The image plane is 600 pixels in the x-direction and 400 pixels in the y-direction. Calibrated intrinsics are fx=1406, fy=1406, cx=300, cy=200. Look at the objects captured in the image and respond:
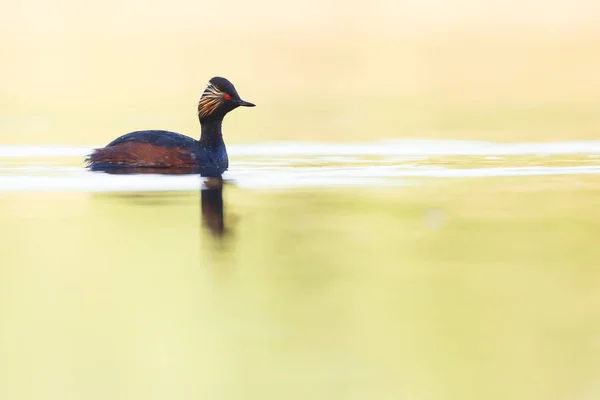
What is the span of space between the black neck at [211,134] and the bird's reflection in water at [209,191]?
23.8 inches

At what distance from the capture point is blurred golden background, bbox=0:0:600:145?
1959cm

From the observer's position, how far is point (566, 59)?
115ft

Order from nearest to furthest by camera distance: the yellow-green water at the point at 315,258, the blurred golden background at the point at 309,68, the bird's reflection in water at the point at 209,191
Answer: the yellow-green water at the point at 315,258
the bird's reflection in water at the point at 209,191
the blurred golden background at the point at 309,68

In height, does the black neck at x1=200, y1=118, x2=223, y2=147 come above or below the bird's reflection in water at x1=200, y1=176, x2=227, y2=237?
above

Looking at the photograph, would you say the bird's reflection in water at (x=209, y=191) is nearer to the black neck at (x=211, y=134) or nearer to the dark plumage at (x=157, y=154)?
the dark plumage at (x=157, y=154)

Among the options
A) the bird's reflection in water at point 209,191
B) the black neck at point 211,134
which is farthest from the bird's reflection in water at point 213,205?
the black neck at point 211,134

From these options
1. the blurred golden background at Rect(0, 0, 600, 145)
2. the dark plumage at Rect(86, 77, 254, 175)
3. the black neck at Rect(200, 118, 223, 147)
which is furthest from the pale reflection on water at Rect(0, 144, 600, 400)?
the blurred golden background at Rect(0, 0, 600, 145)

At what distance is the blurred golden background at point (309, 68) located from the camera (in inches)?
771

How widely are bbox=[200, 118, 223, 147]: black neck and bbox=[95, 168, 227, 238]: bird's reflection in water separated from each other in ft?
1.99

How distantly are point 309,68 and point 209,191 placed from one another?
2071cm

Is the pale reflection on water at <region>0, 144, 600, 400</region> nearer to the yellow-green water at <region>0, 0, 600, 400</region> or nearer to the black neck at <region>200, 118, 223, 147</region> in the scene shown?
the yellow-green water at <region>0, 0, 600, 400</region>

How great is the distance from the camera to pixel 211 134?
15.1m

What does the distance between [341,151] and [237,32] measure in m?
27.5

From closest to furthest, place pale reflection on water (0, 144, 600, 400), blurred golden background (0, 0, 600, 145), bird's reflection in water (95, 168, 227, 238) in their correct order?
pale reflection on water (0, 144, 600, 400) → bird's reflection in water (95, 168, 227, 238) → blurred golden background (0, 0, 600, 145)
